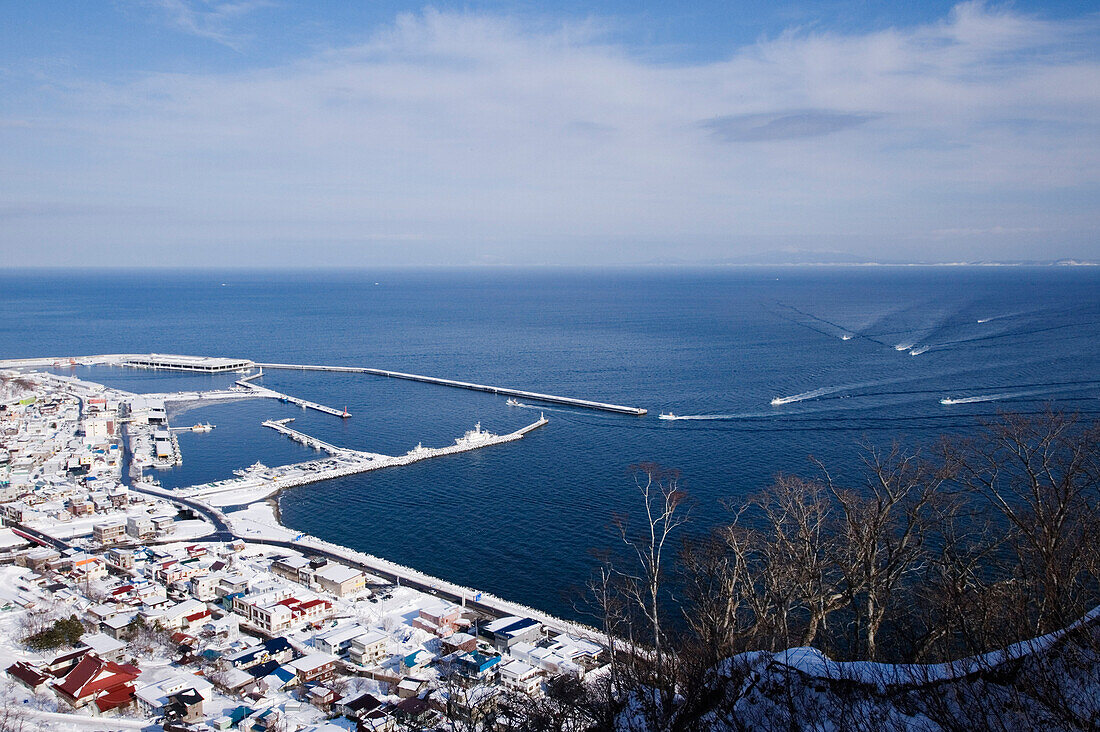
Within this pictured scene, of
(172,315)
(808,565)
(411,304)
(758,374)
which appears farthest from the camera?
(411,304)

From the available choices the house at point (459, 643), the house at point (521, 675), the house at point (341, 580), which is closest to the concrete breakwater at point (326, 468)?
the house at point (341, 580)

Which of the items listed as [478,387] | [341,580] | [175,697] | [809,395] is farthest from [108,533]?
[809,395]

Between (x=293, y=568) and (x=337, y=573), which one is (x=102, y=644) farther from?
(x=337, y=573)

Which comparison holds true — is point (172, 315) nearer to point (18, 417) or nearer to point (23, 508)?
point (18, 417)

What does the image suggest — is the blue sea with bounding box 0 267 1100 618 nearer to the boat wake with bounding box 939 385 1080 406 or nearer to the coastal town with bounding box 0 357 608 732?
the boat wake with bounding box 939 385 1080 406

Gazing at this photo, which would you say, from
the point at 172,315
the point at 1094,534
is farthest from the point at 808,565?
the point at 172,315

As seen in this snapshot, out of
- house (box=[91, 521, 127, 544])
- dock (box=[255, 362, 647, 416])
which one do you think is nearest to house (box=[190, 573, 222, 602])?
house (box=[91, 521, 127, 544])
